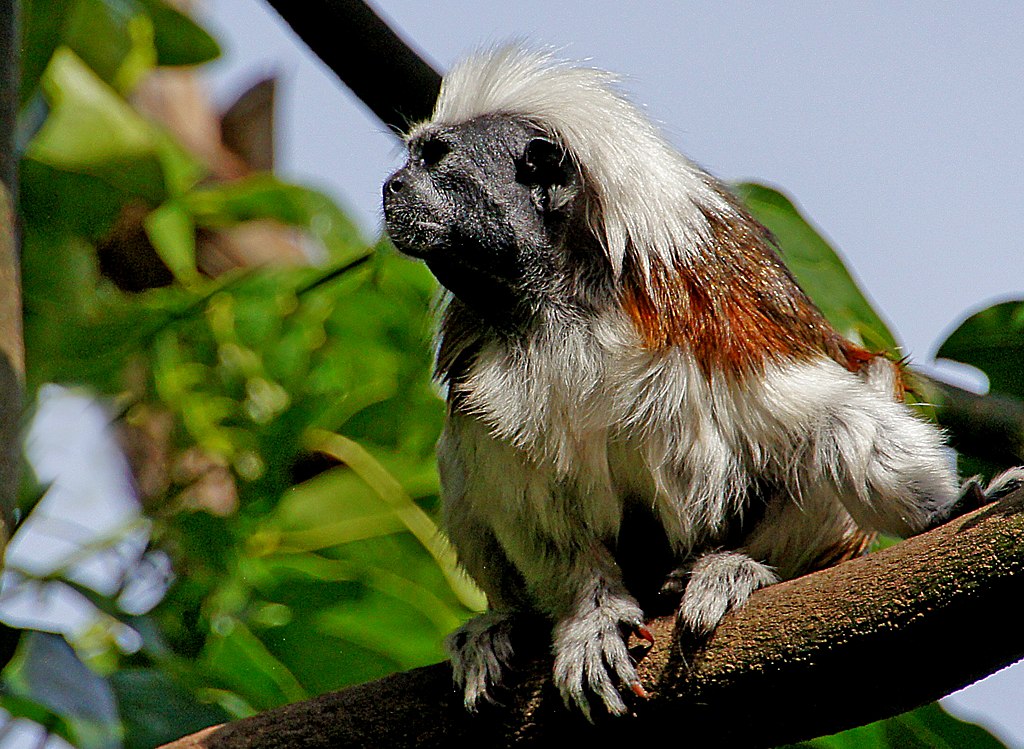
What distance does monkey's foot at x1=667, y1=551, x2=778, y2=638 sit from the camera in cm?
185

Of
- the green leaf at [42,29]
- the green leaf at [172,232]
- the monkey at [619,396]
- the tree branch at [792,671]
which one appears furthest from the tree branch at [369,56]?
the green leaf at [172,232]

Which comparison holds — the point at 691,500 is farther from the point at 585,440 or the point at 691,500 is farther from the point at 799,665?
the point at 799,665

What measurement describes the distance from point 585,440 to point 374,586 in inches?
40.9

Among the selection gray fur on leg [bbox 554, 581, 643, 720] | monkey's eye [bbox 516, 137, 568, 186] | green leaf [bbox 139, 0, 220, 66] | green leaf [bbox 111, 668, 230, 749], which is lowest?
green leaf [bbox 111, 668, 230, 749]

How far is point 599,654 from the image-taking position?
1933 mm

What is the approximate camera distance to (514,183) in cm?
224

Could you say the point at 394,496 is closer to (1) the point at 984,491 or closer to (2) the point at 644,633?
(2) the point at 644,633

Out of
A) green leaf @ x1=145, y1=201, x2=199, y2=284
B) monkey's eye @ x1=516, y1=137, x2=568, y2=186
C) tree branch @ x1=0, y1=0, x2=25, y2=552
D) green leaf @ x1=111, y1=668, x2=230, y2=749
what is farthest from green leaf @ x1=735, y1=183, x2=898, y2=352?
green leaf @ x1=145, y1=201, x2=199, y2=284

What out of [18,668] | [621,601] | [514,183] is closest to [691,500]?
[621,601]

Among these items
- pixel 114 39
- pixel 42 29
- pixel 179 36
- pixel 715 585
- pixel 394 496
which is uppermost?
pixel 715 585

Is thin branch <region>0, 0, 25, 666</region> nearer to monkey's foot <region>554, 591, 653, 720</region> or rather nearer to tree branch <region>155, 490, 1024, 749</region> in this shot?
tree branch <region>155, 490, 1024, 749</region>

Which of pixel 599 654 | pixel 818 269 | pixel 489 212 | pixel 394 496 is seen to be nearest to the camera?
pixel 599 654

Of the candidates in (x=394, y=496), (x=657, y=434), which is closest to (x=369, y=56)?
(x=657, y=434)

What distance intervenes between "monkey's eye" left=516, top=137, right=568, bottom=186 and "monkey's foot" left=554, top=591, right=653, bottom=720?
75 centimetres
